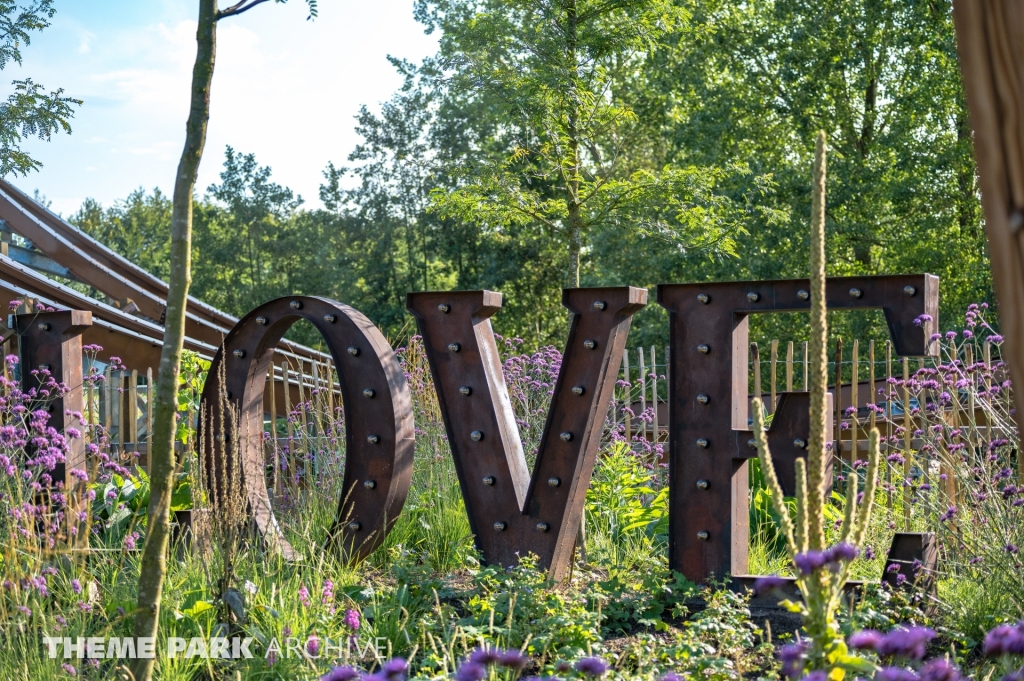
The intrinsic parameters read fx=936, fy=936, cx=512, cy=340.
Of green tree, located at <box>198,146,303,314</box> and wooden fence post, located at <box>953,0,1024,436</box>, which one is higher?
green tree, located at <box>198,146,303,314</box>

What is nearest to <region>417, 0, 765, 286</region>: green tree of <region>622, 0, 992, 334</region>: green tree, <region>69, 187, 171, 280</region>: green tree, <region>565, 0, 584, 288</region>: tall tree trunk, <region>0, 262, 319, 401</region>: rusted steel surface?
<region>565, 0, 584, 288</region>: tall tree trunk

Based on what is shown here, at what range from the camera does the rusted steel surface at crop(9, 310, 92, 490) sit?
5086 millimetres

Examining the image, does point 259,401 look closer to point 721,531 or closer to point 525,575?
point 525,575

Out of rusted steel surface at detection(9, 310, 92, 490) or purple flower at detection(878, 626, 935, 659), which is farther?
rusted steel surface at detection(9, 310, 92, 490)

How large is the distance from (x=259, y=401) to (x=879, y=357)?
15.7 metres

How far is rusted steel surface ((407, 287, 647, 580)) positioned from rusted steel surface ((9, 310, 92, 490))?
195 cm

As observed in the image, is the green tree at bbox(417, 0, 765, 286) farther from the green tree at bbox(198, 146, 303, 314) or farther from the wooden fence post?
the green tree at bbox(198, 146, 303, 314)

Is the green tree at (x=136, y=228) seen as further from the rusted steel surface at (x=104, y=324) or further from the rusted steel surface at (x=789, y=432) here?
the rusted steel surface at (x=789, y=432)

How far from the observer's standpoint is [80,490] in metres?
4.92

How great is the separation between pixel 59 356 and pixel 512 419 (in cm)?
256

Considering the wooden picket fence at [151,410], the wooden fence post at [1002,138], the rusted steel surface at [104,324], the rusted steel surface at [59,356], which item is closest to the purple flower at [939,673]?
the wooden fence post at [1002,138]

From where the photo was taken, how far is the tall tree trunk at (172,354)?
9.18 feet

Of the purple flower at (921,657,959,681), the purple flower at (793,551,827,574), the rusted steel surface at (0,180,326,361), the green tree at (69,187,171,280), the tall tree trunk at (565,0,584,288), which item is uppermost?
the green tree at (69,187,171,280)

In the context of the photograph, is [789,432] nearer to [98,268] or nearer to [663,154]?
[98,268]
